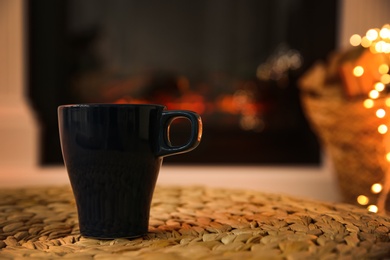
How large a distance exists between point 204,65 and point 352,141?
773 millimetres

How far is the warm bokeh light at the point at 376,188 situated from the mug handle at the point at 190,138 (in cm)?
67

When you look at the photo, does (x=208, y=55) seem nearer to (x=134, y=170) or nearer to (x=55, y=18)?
(x=55, y=18)

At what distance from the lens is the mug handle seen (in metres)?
0.44

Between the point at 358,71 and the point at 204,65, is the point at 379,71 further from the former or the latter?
the point at 204,65

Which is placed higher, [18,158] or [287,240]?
[287,240]

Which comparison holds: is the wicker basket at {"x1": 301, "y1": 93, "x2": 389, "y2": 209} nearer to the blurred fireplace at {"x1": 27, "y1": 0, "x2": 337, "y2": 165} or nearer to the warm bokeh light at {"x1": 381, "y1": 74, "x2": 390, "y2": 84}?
the warm bokeh light at {"x1": 381, "y1": 74, "x2": 390, "y2": 84}

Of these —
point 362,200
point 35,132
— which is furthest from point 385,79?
point 35,132

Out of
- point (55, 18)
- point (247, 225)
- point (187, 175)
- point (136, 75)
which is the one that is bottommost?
point (187, 175)

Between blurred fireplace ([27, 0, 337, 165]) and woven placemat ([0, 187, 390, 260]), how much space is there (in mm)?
1106

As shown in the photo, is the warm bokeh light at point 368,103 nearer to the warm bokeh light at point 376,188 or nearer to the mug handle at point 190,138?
the warm bokeh light at point 376,188

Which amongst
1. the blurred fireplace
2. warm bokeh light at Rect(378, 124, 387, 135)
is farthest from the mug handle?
the blurred fireplace

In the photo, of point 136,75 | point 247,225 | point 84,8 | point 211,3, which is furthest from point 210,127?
point 247,225

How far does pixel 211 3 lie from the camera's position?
170 cm

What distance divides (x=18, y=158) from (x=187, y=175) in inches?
21.7
